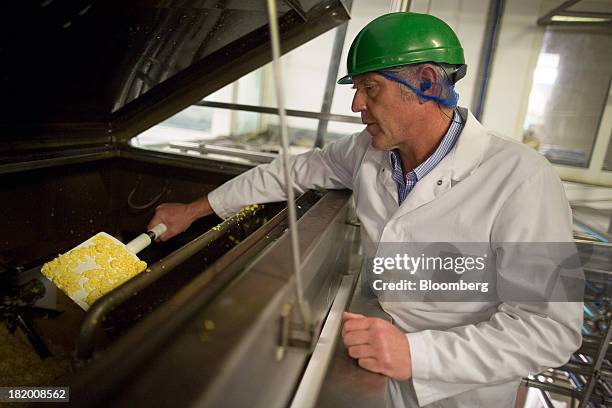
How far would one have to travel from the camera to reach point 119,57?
1415 mm

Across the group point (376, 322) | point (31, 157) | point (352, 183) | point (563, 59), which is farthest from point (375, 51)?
point (563, 59)

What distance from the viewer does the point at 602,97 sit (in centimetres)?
258

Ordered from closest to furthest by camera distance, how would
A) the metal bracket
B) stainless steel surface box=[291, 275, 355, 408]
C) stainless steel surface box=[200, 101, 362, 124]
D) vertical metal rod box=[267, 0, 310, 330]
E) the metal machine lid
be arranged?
vertical metal rod box=[267, 0, 310, 330], the metal bracket, stainless steel surface box=[291, 275, 355, 408], the metal machine lid, stainless steel surface box=[200, 101, 362, 124]

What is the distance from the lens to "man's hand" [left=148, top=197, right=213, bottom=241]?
1.56m

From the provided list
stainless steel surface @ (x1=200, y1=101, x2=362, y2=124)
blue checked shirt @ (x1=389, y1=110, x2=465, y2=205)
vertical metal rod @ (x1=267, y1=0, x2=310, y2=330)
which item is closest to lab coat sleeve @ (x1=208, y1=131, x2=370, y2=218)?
blue checked shirt @ (x1=389, y1=110, x2=465, y2=205)

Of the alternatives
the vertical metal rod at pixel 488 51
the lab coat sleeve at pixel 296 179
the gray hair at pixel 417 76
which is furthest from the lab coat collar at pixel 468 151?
the vertical metal rod at pixel 488 51

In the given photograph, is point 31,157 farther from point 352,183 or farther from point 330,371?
point 330,371

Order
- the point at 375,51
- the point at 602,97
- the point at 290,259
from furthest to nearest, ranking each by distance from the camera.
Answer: the point at 602,97, the point at 375,51, the point at 290,259

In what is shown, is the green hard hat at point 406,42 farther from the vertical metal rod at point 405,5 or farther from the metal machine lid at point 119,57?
the vertical metal rod at point 405,5

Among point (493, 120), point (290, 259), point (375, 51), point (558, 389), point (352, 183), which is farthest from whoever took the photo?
point (493, 120)

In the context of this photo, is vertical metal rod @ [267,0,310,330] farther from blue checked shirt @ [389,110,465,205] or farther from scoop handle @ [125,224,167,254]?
scoop handle @ [125,224,167,254]

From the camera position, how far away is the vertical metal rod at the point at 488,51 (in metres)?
2.71

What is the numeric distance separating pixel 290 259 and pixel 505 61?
2.86 meters

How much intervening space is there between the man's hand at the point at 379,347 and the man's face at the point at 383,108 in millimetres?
579
